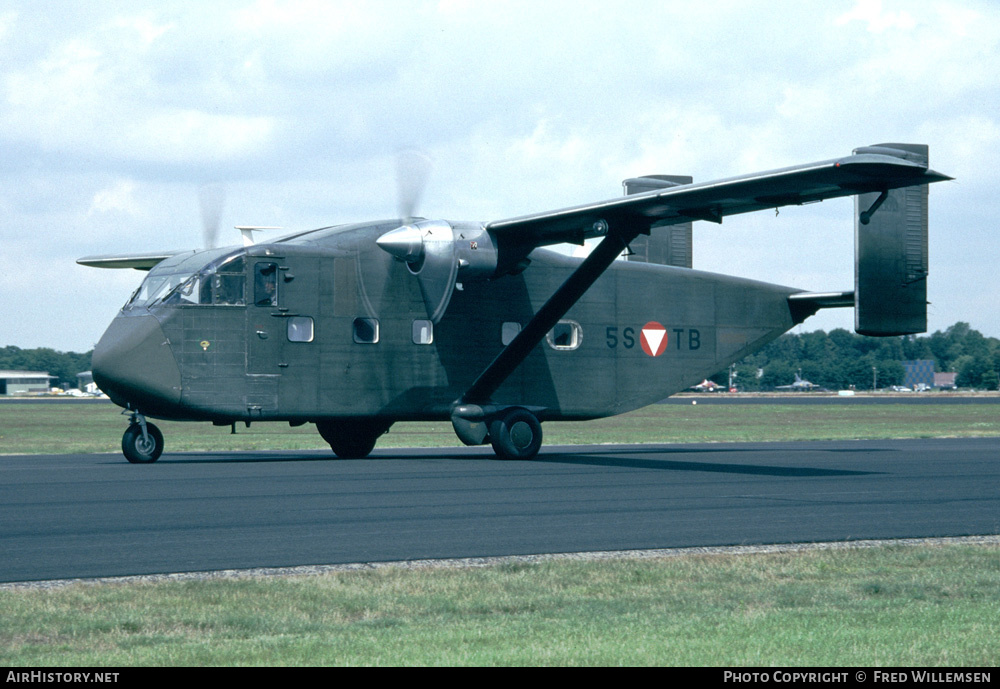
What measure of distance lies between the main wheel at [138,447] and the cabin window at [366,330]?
4.37m

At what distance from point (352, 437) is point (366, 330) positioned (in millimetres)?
2854

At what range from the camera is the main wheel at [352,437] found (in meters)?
25.9

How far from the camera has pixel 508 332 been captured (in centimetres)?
2598

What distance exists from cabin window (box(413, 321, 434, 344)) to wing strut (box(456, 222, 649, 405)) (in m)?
1.35

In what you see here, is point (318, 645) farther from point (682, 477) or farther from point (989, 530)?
point (682, 477)

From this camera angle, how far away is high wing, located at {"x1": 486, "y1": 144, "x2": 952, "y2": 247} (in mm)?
17641

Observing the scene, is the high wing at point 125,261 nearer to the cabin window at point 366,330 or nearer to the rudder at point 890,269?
the cabin window at point 366,330

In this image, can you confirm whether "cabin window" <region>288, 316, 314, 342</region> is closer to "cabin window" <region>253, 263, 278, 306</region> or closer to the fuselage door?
the fuselage door

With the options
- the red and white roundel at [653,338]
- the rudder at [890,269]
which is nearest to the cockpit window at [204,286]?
the red and white roundel at [653,338]
